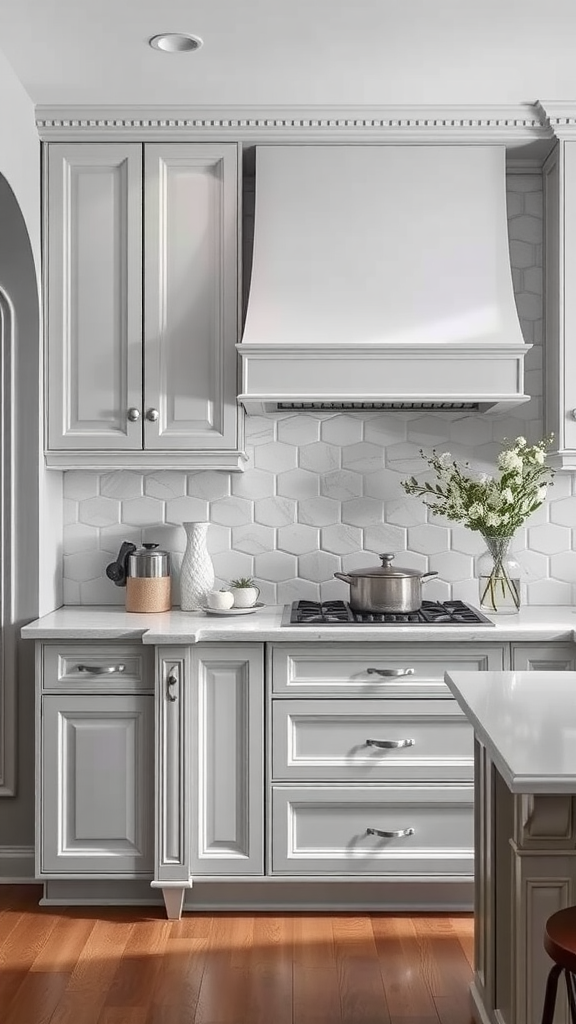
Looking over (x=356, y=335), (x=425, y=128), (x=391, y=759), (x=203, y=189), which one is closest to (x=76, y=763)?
(x=391, y=759)

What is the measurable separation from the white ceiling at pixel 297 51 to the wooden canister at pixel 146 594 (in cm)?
168

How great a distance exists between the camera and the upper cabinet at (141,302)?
332cm

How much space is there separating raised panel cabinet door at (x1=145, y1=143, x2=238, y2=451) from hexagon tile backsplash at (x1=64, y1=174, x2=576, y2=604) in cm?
37

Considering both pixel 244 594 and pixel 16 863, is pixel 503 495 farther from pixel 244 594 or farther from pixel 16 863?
pixel 16 863

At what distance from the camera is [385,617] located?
3146 millimetres

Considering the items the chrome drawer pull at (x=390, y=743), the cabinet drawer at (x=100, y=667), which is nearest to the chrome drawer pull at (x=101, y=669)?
the cabinet drawer at (x=100, y=667)

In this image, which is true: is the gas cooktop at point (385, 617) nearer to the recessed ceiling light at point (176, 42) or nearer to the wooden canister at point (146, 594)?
the wooden canister at point (146, 594)

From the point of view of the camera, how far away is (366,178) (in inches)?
131

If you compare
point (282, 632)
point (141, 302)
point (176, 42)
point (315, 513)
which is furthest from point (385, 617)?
point (176, 42)

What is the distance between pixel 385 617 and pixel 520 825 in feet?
4.36

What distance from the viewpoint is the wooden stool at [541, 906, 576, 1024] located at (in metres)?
1.46

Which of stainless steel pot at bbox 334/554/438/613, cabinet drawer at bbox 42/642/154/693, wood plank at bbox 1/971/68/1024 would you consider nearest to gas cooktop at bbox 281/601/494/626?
stainless steel pot at bbox 334/554/438/613

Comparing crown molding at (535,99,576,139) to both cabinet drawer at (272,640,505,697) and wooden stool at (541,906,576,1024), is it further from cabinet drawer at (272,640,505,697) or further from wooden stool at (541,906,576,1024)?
wooden stool at (541,906,576,1024)

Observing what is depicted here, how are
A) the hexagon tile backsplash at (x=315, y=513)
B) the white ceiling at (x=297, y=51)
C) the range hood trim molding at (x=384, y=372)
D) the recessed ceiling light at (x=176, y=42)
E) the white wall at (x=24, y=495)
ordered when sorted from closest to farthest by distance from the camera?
the white ceiling at (x=297, y=51)
the recessed ceiling light at (x=176, y=42)
the range hood trim molding at (x=384, y=372)
the white wall at (x=24, y=495)
the hexagon tile backsplash at (x=315, y=513)
